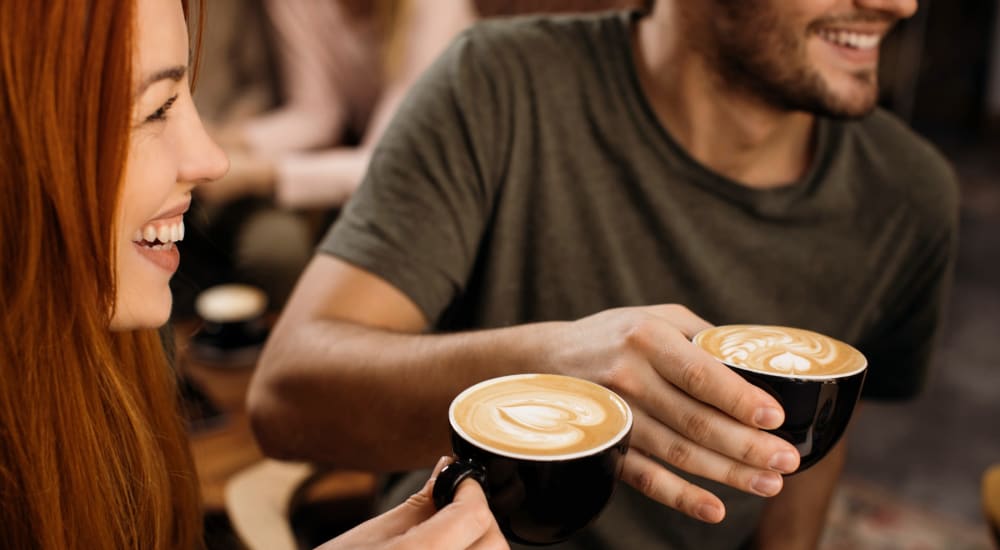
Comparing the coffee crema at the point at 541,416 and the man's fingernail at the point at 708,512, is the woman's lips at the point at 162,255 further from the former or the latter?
the man's fingernail at the point at 708,512

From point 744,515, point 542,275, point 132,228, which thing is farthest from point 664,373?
point 744,515

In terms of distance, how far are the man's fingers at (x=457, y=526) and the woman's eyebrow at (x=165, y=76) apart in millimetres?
396

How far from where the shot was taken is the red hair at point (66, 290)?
61 centimetres

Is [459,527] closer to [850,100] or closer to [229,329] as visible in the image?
[850,100]

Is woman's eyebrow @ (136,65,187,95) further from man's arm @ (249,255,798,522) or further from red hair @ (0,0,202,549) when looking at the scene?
man's arm @ (249,255,798,522)

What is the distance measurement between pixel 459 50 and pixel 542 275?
0.36 m

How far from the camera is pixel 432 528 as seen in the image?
1.84 feet

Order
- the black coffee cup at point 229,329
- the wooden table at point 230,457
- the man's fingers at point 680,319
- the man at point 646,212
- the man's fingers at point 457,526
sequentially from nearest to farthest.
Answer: the man's fingers at point 457,526 → the man's fingers at point 680,319 → the man at point 646,212 → the wooden table at point 230,457 → the black coffee cup at point 229,329

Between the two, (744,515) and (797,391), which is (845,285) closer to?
(744,515)

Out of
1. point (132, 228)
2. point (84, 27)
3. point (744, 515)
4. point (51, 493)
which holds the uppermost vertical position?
point (84, 27)

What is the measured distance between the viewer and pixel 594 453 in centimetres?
63

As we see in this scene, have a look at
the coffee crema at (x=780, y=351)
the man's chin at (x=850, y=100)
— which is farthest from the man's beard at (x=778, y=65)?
the coffee crema at (x=780, y=351)

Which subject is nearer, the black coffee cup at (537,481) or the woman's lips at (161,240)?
the black coffee cup at (537,481)

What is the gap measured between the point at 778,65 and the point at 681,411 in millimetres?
678
